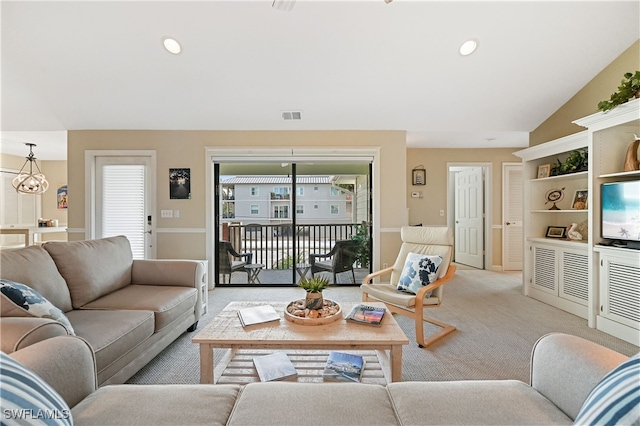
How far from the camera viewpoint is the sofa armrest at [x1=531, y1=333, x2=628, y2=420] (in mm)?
950

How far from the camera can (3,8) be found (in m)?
2.57

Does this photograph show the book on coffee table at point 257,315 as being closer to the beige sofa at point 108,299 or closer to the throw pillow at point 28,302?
the beige sofa at point 108,299

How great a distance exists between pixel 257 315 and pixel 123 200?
3.38 metres

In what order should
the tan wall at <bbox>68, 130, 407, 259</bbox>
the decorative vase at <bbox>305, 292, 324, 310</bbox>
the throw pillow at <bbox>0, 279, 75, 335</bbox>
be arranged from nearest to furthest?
1. the throw pillow at <bbox>0, 279, 75, 335</bbox>
2. the decorative vase at <bbox>305, 292, 324, 310</bbox>
3. the tan wall at <bbox>68, 130, 407, 259</bbox>

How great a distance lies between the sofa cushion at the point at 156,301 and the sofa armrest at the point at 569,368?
2.22 metres

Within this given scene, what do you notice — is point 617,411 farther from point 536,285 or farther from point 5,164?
point 5,164

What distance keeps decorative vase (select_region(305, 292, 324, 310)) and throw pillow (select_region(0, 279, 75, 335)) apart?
1275 millimetres

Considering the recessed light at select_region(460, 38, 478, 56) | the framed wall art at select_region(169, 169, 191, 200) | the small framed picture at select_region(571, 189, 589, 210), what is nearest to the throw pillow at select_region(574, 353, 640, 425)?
the recessed light at select_region(460, 38, 478, 56)

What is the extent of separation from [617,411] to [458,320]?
2.50 m

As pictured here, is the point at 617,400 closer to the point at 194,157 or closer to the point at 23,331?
the point at 23,331

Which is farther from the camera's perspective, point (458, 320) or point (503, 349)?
point (458, 320)

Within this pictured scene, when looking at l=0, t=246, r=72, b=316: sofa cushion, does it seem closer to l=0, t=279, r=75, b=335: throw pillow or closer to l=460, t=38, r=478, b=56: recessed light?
l=0, t=279, r=75, b=335: throw pillow

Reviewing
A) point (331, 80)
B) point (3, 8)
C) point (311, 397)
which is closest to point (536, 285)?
point (331, 80)

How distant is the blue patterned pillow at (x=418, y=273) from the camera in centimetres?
270
